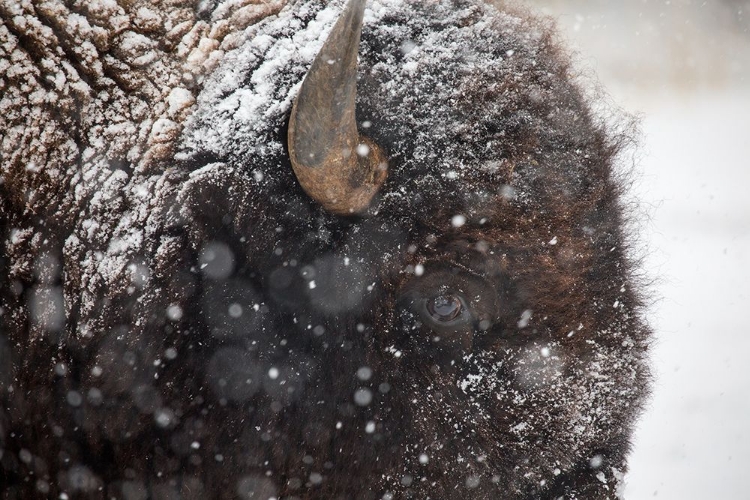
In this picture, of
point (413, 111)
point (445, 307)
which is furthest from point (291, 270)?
point (413, 111)

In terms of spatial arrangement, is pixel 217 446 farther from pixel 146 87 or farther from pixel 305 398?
pixel 146 87

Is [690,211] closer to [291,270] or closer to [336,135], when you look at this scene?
[291,270]

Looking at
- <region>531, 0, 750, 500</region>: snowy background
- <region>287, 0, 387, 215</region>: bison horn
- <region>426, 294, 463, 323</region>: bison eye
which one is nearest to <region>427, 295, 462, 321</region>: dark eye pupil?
<region>426, 294, 463, 323</region>: bison eye

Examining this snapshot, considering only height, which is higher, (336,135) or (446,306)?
(336,135)

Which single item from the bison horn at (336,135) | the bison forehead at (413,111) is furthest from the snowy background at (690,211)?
the bison horn at (336,135)

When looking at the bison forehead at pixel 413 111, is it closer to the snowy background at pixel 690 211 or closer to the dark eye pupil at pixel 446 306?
the dark eye pupil at pixel 446 306

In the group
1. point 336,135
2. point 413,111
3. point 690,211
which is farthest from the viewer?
point 690,211

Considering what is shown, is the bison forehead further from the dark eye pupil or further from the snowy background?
the snowy background
